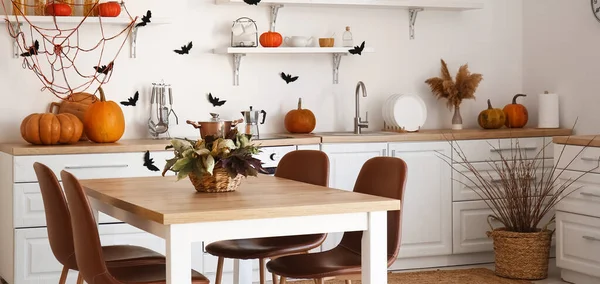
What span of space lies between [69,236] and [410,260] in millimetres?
2526

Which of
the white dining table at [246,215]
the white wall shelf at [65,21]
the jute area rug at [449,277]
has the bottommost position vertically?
the jute area rug at [449,277]

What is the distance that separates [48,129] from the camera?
4.65 m

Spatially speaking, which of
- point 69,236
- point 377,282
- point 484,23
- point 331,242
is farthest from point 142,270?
point 484,23

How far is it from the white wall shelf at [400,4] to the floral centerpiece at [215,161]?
2.32 meters

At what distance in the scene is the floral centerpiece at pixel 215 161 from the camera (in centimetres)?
309

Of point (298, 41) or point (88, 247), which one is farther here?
point (298, 41)

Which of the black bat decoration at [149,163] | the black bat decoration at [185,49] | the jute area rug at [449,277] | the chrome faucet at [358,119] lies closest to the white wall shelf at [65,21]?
the black bat decoration at [185,49]

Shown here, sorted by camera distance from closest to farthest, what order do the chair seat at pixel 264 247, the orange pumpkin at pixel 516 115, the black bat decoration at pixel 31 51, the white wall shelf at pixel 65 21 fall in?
the chair seat at pixel 264 247 → the white wall shelf at pixel 65 21 → the black bat decoration at pixel 31 51 → the orange pumpkin at pixel 516 115

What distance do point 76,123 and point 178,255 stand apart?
2314 mm

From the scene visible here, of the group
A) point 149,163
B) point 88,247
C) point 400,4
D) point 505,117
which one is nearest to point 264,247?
point 88,247

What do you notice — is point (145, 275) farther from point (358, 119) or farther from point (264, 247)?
point (358, 119)

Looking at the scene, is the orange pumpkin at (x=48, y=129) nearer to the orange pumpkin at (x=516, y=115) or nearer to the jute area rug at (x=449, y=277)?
the jute area rug at (x=449, y=277)

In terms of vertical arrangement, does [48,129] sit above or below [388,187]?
above

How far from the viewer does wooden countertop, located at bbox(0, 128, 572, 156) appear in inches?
180
